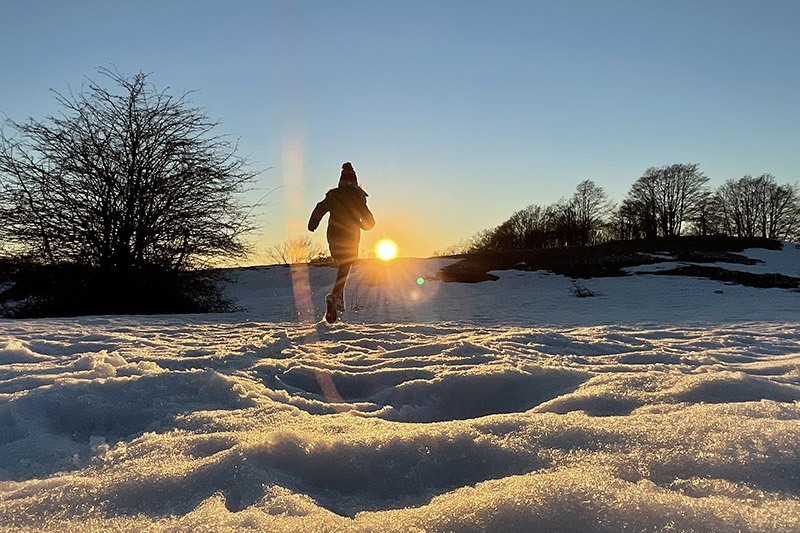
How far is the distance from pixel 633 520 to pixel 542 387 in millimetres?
1382

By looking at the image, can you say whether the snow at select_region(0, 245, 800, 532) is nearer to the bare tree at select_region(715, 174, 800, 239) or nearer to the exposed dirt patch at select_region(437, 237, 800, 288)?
the exposed dirt patch at select_region(437, 237, 800, 288)

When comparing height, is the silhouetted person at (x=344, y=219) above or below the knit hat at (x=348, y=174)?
below

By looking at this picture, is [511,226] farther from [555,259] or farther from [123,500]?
[123,500]

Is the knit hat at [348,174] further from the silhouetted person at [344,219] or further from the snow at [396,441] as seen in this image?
the snow at [396,441]

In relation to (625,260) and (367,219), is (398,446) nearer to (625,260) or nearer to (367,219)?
(367,219)

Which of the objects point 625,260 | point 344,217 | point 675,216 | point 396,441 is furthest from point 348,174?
point 675,216

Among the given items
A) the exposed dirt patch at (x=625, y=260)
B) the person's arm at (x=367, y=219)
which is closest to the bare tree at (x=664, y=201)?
the exposed dirt patch at (x=625, y=260)

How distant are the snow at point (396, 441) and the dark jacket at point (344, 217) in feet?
9.79

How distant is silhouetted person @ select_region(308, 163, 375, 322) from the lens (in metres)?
6.12

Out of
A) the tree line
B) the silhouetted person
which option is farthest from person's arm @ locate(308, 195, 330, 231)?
the tree line

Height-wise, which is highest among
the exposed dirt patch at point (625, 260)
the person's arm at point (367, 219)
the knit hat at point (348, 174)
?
the knit hat at point (348, 174)

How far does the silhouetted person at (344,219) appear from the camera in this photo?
612 centimetres

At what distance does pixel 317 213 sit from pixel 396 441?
16.4 ft

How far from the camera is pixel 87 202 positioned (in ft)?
25.5
